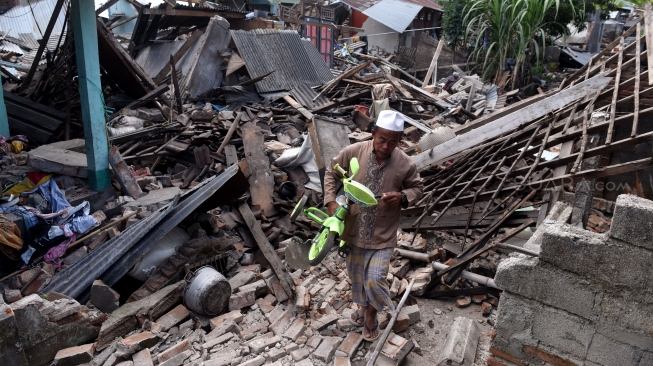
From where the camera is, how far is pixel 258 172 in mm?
6723

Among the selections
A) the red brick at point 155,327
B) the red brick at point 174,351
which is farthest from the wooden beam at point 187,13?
the red brick at point 174,351

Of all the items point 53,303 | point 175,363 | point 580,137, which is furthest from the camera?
point 580,137

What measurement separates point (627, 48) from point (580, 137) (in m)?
2.50

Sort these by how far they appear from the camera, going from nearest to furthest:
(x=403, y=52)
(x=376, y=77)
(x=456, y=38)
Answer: (x=376, y=77) → (x=456, y=38) → (x=403, y=52)

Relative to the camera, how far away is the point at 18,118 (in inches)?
309

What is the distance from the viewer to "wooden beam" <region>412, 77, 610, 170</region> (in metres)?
5.76

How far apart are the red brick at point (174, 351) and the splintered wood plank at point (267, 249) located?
1.07 meters

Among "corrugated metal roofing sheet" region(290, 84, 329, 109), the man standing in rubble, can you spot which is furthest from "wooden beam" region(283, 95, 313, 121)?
the man standing in rubble

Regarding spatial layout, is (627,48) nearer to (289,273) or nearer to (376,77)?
(289,273)

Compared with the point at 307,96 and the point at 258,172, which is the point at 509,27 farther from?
the point at 258,172

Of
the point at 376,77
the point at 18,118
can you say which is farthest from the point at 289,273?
the point at 376,77

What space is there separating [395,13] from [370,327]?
2049 cm

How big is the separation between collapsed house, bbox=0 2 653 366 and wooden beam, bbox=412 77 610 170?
2cm

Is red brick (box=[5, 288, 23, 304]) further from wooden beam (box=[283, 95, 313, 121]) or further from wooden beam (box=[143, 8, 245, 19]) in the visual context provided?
wooden beam (box=[143, 8, 245, 19])
